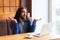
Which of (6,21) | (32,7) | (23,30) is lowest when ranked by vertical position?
(23,30)

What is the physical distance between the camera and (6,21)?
2.52m

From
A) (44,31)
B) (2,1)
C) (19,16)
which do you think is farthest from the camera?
(2,1)

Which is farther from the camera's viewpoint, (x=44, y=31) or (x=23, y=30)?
(x=23, y=30)

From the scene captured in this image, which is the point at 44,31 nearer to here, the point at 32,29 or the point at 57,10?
the point at 32,29

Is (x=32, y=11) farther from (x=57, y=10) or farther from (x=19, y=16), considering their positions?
(x=19, y=16)

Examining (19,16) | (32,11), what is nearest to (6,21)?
(19,16)

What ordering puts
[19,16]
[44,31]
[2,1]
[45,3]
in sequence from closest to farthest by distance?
[44,31] → [19,16] → [2,1] → [45,3]

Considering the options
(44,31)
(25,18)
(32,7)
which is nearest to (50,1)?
(32,7)

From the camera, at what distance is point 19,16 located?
9.10 feet

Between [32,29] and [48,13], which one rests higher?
[48,13]

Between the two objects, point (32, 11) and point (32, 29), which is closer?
point (32, 29)

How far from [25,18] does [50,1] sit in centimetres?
145

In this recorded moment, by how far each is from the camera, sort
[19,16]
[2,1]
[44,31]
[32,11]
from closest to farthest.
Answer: [44,31] < [19,16] < [2,1] < [32,11]

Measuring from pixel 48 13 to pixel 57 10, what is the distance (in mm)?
280
